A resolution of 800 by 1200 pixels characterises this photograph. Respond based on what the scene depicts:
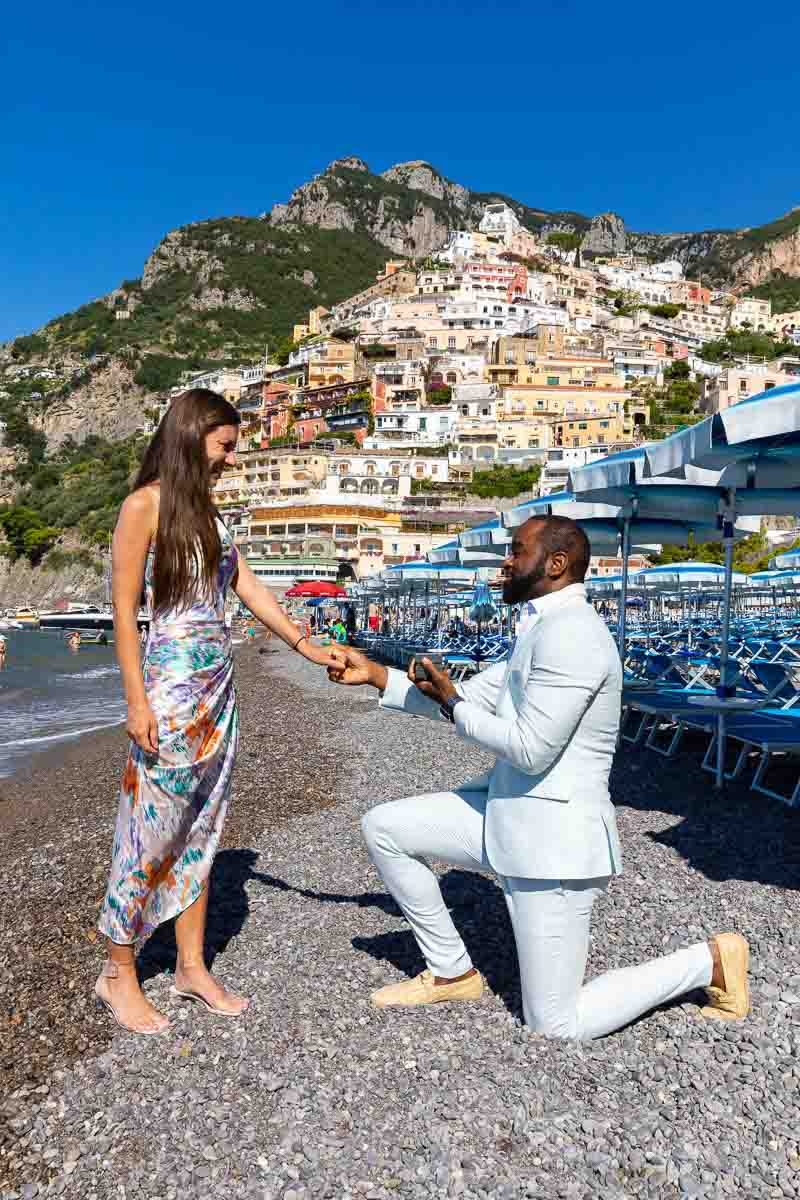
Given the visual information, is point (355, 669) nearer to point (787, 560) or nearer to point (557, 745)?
point (557, 745)

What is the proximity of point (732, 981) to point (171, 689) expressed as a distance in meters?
1.98

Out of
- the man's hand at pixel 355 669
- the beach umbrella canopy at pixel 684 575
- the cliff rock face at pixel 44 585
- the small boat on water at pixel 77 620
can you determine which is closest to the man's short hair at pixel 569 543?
the man's hand at pixel 355 669

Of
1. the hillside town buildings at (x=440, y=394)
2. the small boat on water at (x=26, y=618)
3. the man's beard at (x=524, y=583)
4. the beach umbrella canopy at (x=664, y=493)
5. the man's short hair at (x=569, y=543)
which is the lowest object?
the small boat on water at (x=26, y=618)

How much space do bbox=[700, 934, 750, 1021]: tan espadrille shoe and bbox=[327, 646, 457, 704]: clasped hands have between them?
3.83ft

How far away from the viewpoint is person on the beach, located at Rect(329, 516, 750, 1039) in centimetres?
251

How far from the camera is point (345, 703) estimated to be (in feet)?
46.2

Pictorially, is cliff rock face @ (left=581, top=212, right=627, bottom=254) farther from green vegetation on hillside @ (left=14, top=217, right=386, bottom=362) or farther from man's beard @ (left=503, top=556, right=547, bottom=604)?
man's beard @ (left=503, top=556, right=547, bottom=604)

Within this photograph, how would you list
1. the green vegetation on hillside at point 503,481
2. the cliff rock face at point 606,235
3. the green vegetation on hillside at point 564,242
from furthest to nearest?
the cliff rock face at point 606,235
the green vegetation on hillside at point 564,242
the green vegetation on hillside at point 503,481

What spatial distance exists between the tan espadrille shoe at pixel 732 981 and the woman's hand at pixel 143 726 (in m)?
1.86

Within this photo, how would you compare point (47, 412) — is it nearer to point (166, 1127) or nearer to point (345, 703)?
point (345, 703)

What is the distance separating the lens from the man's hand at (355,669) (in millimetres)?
3023

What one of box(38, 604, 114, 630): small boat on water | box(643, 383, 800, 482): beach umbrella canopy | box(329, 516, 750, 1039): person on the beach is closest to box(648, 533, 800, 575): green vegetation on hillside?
box(38, 604, 114, 630): small boat on water

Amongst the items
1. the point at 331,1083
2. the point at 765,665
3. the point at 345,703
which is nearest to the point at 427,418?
the point at 345,703

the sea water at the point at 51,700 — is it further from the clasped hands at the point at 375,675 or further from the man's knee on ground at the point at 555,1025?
the man's knee on ground at the point at 555,1025
